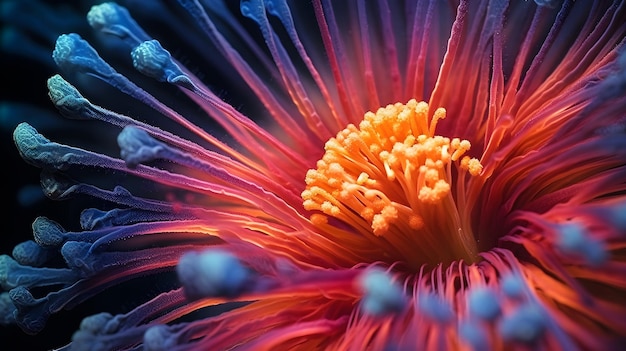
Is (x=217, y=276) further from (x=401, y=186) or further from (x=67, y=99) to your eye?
(x=67, y=99)

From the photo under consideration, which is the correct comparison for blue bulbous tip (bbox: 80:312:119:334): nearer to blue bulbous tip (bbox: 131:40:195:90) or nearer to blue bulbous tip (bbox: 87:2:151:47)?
blue bulbous tip (bbox: 131:40:195:90)

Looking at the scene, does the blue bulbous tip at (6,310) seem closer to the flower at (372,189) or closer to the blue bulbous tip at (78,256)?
the flower at (372,189)

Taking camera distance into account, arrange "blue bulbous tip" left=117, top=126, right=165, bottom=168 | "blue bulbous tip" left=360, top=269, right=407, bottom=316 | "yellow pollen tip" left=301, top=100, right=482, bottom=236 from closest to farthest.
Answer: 1. "blue bulbous tip" left=360, top=269, right=407, bottom=316
2. "blue bulbous tip" left=117, top=126, right=165, bottom=168
3. "yellow pollen tip" left=301, top=100, right=482, bottom=236

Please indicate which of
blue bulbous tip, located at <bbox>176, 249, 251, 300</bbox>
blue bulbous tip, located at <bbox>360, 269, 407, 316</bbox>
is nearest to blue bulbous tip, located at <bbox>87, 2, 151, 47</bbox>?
blue bulbous tip, located at <bbox>176, 249, 251, 300</bbox>

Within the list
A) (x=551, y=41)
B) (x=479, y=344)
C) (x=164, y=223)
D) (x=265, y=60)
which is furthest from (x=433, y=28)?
(x=479, y=344)

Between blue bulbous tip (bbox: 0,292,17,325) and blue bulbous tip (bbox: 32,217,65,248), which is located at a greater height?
blue bulbous tip (bbox: 32,217,65,248)

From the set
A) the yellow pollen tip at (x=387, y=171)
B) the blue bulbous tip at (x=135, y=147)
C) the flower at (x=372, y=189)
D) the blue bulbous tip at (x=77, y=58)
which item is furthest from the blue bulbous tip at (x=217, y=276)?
the blue bulbous tip at (x=77, y=58)

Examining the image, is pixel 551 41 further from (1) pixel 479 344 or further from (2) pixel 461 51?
(1) pixel 479 344

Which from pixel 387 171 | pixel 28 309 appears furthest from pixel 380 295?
pixel 28 309
